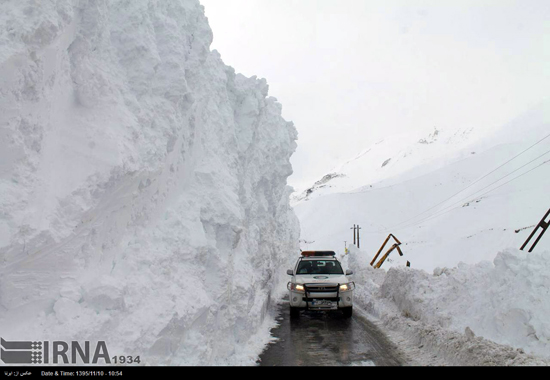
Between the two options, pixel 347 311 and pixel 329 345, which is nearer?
pixel 329 345

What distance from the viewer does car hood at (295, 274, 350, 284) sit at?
11.9 m

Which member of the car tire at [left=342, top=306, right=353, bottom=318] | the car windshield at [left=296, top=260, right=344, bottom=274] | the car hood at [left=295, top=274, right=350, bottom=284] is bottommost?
the car tire at [left=342, top=306, right=353, bottom=318]

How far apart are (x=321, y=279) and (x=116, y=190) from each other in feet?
26.0

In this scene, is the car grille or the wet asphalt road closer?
the wet asphalt road

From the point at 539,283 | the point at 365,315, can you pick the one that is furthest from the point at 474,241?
the point at 539,283

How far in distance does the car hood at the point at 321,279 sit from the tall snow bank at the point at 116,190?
124 inches

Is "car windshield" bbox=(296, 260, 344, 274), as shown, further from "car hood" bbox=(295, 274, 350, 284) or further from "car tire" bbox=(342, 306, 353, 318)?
"car tire" bbox=(342, 306, 353, 318)

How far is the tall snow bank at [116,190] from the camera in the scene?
428 centimetres

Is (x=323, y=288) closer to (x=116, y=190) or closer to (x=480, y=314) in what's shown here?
(x=480, y=314)

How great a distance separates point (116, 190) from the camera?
5.38m

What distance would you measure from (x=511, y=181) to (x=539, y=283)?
55644 mm

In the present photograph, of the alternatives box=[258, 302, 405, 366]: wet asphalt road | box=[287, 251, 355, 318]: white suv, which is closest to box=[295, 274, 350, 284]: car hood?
box=[287, 251, 355, 318]: white suv

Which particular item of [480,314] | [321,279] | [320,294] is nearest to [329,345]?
[320,294]

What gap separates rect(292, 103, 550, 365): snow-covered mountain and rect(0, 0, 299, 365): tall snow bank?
4505 mm
